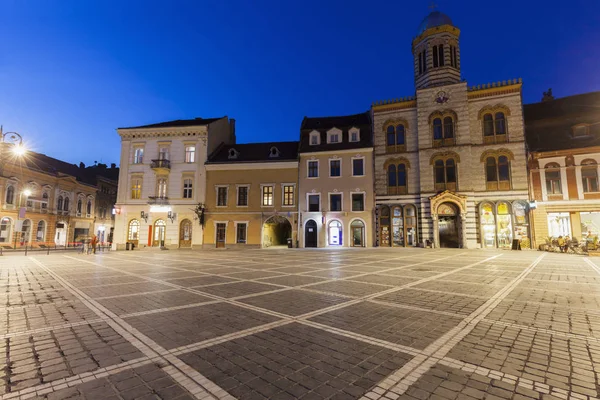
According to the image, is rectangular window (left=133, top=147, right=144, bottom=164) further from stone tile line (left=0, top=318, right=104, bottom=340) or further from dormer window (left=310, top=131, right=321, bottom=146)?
stone tile line (left=0, top=318, right=104, bottom=340)

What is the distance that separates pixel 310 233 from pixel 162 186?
705 inches

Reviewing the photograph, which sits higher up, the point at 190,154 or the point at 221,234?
the point at 190,154

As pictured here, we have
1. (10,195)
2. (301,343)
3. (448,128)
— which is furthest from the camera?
(10,195)

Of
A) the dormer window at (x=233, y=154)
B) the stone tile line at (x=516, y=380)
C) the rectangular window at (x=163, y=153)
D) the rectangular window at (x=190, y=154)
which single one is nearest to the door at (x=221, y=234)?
the dormer window at (x=233, y=154)

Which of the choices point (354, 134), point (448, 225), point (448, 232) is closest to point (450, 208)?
point (448, 225)

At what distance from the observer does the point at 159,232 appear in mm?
33531

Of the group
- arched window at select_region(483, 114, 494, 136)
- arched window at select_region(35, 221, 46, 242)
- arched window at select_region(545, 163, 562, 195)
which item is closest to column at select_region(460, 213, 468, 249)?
arched window at select_region(545, 163, 562, 195)

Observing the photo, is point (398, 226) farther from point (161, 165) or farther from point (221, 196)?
point (161, 165)

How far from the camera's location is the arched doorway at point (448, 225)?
29.2m

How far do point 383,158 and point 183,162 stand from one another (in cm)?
2264

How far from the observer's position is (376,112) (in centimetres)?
3281

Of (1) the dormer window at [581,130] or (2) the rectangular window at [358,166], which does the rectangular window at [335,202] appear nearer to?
(2) the rectangular window at [358,166]

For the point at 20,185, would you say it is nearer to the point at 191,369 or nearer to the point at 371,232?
the point at 371,232

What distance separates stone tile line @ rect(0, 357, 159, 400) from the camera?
321cm
